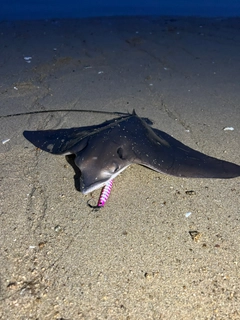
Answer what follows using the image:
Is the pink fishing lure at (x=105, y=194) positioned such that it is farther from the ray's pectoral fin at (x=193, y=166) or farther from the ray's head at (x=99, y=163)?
the ray's pectoral fin at (x=193, y=166)

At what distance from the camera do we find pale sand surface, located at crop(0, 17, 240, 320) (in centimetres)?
251

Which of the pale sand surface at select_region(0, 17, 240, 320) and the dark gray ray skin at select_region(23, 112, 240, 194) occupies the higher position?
the dark gray ray skin at select_region(23, 112, 240, 194)

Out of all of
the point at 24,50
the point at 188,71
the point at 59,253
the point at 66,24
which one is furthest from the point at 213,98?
the point at 66,24

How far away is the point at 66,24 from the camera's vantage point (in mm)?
9656

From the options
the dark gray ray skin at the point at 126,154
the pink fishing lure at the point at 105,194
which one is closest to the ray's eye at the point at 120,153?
the dark gray ray skin at the point at 126,154

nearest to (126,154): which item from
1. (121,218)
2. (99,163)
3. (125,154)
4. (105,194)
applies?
(125,154)

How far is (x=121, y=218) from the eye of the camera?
10.5 ft

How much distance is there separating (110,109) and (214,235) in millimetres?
2764

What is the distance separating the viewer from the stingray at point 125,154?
3.17 metres

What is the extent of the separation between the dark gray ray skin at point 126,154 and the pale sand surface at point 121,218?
0.24m

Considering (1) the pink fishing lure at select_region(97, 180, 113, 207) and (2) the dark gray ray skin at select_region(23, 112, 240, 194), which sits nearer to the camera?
(2) the dark gray ray skin at select_region(23, 112, 240, 194)

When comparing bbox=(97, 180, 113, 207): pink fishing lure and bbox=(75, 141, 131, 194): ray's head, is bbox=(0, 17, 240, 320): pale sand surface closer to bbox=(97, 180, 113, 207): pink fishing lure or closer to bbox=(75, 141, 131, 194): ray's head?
bbox=(97, 180, 113, 207): pink fishing lure

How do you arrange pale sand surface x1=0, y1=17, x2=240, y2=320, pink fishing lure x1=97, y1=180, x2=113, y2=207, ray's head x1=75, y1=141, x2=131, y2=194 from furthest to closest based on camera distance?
pink fishing lure x1=97, y1=180, x2=113, y2=207 → ray's head x1=75, y1=141, x2=131, y2=194 → pale sand surface x1=0, y1=17, x2=240, y2=320

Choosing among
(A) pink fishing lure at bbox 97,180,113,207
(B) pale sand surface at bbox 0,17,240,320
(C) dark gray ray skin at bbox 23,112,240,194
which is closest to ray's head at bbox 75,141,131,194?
(C) dark gray ray skin at bbox 23,112,240,194
